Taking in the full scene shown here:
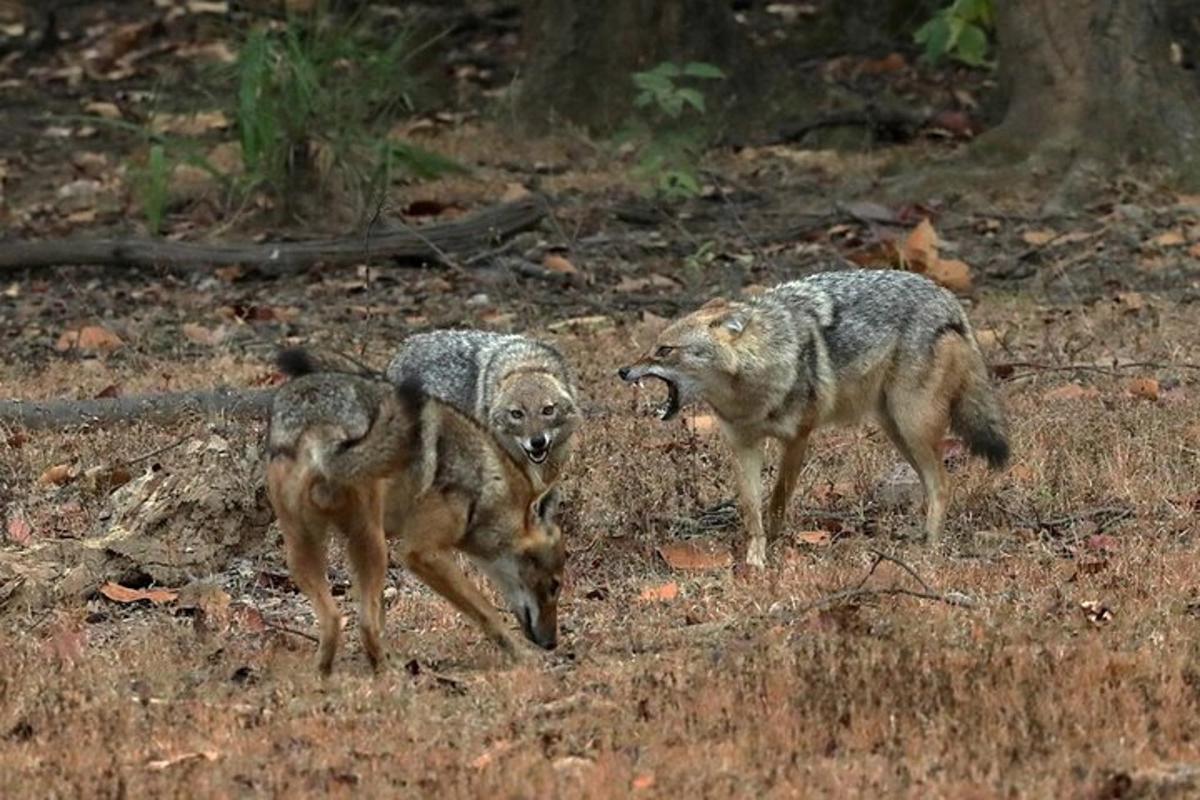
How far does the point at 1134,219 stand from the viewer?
17141 millimetres

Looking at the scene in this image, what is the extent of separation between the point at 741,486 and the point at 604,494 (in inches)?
34.0

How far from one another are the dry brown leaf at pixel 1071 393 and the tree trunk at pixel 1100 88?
513 centimetres

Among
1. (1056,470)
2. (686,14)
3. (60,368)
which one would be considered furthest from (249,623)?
(686,14)

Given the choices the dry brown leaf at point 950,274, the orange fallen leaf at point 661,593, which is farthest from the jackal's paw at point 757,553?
the dry brown leaf at point 950,274

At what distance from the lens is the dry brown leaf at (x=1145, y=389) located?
12.5 m

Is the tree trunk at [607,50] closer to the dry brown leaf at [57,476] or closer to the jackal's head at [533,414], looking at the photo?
the dry brown leaf at [57,476]

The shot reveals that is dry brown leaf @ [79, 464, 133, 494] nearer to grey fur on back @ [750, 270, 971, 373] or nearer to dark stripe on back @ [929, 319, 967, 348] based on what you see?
grey fur on back @ [750, 270, 971, 373]

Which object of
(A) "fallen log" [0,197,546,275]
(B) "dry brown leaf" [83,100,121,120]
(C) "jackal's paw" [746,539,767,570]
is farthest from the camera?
(B) "dry brown leaf" [83,100,121,120]

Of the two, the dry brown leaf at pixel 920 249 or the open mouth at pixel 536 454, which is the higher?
the open mouth at pixel 536 454

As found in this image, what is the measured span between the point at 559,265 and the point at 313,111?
2154mm

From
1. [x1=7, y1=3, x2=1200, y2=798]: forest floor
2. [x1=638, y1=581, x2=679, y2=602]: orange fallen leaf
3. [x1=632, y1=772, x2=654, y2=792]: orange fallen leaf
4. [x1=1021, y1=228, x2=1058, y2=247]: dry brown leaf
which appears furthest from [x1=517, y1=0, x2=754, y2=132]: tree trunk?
[x1=632, y1=772, x2=654, y2=792]: orange fallen leaf

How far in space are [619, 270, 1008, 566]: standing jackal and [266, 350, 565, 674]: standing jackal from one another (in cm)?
170

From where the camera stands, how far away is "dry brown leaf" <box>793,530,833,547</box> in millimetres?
10602

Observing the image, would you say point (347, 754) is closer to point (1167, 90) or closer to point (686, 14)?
point (1167, 90)
